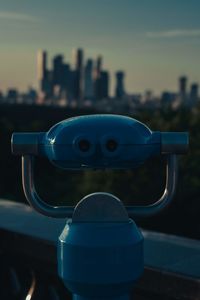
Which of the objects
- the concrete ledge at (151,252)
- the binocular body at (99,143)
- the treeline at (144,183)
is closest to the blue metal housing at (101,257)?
the binocular body at (99,143)

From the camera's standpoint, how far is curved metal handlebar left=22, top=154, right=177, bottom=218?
7.29 ft

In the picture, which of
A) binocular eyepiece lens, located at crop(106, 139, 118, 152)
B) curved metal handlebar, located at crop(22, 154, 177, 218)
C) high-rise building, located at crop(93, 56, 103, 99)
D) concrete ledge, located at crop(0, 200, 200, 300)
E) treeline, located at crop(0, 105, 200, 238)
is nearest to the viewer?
binocular eyepiece lens, located at crop(106, 139, 118, 152)

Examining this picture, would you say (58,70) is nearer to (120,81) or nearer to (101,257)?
(120,81)

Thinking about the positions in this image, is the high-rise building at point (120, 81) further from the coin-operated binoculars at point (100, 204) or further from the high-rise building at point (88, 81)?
the coin-operated binoculars at point (100, 204)

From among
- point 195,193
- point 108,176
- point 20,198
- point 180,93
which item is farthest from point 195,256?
point 180,93

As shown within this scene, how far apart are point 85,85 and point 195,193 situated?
14768 centimetres

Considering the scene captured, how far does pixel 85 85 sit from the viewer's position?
535 feet

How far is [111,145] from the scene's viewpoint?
211 centimetres

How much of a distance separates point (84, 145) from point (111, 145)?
0.09 meters

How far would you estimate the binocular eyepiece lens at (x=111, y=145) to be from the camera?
2104mm

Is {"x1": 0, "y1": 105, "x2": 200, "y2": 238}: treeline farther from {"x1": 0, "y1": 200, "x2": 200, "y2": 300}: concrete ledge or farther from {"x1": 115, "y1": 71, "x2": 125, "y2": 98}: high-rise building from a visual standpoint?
{"x1": 115, "y1": 71, "x2": 125, "y2": 98}: high-rise building

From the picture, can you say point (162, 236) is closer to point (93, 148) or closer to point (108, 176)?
point (93, 148)

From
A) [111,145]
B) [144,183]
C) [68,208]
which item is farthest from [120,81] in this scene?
[111,145]

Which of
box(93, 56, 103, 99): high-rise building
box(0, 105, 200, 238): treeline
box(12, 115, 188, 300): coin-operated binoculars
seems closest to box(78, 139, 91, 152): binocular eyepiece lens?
box(12, 115, 188, 300): coin-operated binoculars
